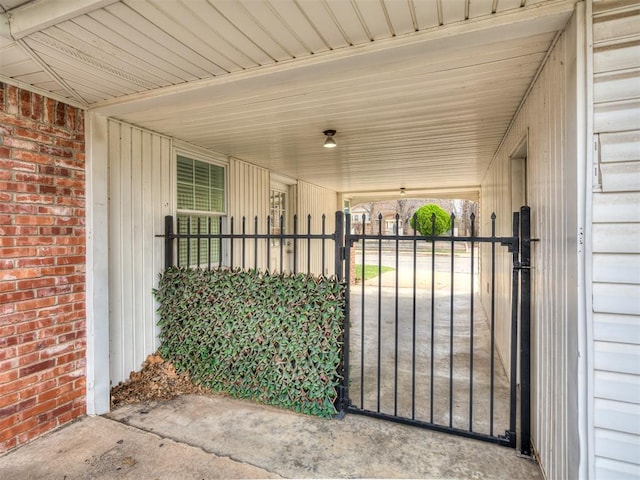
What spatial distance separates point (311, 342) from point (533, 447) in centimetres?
169

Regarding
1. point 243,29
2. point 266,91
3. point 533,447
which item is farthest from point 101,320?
point 533,447

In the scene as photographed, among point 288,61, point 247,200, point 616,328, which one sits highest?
point 288,61

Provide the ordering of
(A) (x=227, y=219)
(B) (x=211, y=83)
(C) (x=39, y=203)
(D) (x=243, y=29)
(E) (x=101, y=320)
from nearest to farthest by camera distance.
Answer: (D) (x=243, y=29)
(B) (x=211, y=83)
(C) (x=39, y=203)
(E) (x=101, y=320)
(A) (x=227, y=219)

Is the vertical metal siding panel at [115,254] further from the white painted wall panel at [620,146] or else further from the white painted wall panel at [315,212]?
the white painted wall panel at [315,212]

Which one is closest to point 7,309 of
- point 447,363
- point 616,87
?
point 616,87

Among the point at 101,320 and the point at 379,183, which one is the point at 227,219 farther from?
the point at 379,183

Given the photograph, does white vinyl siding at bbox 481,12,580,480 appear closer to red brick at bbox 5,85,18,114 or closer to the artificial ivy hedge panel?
the artificial ivy hedge panel

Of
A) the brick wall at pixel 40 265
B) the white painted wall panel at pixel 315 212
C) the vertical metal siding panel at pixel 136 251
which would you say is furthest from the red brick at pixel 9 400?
the white painted wall panel at pixel 315 212

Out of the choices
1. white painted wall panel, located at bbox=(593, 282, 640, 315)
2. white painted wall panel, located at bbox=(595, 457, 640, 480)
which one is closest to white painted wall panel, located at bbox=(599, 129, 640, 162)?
white painted wall panel, located at bbox=(593, 282, 640, 315)

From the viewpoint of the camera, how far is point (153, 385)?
3.16 metres

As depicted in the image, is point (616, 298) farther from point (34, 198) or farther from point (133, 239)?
point (133, 239)

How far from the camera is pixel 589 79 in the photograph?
1.42m

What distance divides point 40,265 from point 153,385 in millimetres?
1481

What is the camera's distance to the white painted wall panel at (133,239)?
3.02 meters
